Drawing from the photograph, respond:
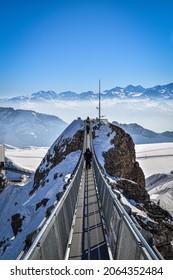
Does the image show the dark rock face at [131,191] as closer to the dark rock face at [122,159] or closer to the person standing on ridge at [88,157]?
the person standing on ridge at [88,157]

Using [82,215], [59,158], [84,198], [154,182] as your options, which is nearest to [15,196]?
[59,158]

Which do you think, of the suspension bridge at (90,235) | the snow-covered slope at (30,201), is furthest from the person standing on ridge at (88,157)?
the suspension bridge at (90,235)

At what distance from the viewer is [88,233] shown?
11906mm

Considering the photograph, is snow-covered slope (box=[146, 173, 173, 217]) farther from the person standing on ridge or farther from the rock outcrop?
the person standing on ridge

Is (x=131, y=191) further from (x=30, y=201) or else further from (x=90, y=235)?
(x=90, y=235)

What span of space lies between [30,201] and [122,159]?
12653 millimetres

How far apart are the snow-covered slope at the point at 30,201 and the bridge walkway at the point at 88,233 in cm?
1094

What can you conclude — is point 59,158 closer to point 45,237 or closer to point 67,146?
point 67,146

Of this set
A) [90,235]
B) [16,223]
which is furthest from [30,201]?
[90,235]

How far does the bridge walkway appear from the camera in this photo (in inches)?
387

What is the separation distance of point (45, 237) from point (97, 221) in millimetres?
7259

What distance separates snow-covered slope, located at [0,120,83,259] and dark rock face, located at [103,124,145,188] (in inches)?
163

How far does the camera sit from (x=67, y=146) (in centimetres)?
5006

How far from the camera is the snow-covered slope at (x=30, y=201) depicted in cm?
2959
